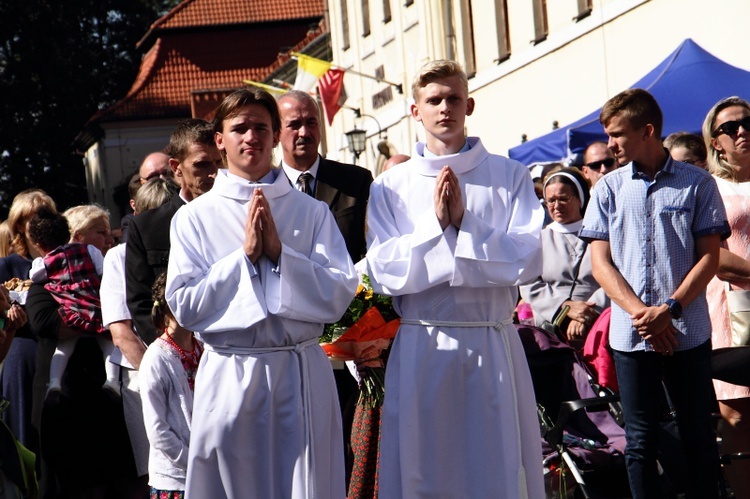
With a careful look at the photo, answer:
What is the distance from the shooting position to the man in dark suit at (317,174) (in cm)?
750

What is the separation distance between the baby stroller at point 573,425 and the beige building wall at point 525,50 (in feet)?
28.4

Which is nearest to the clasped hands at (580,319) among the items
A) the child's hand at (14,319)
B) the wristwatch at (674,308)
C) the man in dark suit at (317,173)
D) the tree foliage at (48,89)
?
the man in dark suit at (317,173)

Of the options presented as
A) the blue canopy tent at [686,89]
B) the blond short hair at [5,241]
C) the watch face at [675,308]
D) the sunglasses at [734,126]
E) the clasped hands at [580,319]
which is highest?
the blue canopy tent at [686,89]

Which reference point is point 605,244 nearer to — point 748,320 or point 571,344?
point 748,320

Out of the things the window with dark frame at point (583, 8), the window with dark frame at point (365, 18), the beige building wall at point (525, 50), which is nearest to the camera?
the beige building wall at point (525, 50)

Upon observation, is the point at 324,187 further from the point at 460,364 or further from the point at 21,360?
the point at 21,360

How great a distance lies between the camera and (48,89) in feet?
164

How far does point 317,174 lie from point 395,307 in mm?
1434

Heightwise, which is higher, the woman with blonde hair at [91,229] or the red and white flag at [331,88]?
the red and white flag at [331,88]

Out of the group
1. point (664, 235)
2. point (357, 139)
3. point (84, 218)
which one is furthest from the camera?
point (357, 139)

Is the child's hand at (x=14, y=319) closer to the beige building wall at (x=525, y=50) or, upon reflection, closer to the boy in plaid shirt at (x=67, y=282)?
the boy in plaid shirt at (x=67, y=282)

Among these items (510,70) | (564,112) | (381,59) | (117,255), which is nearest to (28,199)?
(117,255)

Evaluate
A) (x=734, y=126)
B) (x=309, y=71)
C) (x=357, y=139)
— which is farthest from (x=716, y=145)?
(x=309, y=71)

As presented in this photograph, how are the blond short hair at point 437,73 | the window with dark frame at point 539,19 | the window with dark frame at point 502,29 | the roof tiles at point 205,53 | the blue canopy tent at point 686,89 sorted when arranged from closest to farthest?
the blond short hair at point 437,73 < the blue canopy tent at point 686,89 < the window with dark frame at point 539,19 < the window with dark frame at point 502,29 < the roof tiles at point 205,53
